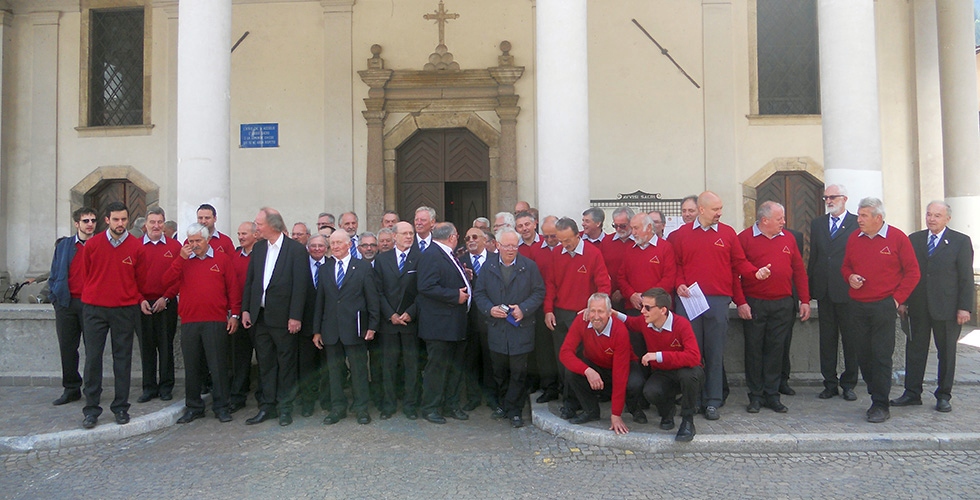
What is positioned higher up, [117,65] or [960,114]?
[117,65]

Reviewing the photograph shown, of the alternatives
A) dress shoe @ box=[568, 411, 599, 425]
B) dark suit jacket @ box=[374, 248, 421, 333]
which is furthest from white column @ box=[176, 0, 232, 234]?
dress shoe @ box=[568, 411, 599, 425]

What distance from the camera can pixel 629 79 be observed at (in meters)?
12.5

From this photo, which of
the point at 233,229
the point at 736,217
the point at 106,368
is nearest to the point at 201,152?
the point at 106,368

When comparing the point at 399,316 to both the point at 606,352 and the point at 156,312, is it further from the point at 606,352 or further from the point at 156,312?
the point at 156,312

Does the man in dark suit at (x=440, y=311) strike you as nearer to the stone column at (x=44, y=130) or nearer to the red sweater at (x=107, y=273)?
the red sweater at (x=107, y=273)

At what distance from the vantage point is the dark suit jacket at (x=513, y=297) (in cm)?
613

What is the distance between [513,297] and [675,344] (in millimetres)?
1408

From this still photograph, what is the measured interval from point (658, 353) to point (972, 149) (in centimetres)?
954

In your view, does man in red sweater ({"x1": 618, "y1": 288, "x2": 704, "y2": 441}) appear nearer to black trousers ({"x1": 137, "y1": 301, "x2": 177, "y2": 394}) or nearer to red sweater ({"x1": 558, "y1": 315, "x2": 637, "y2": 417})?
red sweater ({"x1": 558, "y1": 315, "x2": 637, "y2": 417})

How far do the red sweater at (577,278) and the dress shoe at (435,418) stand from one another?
4.24 feet

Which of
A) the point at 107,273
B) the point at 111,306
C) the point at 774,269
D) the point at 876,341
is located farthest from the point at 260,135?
the point at 876,341

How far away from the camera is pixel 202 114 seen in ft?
26.9

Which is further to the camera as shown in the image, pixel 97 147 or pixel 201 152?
pixel 97 147

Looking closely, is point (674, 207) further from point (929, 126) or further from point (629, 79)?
point (929, 126)
